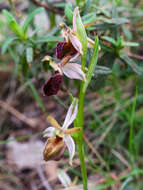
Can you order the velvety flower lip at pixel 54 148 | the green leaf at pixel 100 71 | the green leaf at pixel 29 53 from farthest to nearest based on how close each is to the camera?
the green leaf at pixel 29 53
the green leaf at pixel 100 71
the velvety flower lip at pixel 54 148

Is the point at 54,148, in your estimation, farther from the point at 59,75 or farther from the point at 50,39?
the point at 50,39

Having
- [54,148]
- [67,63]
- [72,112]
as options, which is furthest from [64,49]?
[54,148]

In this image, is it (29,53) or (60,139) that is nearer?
(60,139)

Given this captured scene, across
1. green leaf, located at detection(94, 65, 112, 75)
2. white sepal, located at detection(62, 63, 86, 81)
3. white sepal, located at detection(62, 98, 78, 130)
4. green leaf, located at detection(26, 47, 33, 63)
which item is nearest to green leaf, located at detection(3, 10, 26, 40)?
green leaf, located at detection(26, 47, 33, 63)

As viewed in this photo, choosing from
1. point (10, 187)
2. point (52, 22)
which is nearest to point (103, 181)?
point (10, 187)

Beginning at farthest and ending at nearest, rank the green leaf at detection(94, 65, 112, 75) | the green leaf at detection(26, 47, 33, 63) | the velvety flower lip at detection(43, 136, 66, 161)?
1. the green leaf at detection(26, 47, 33, 63)
2. the green leaf at detection(94, 65, 112, 75)
3. the velvety flower lip at detection(43, 136, 66, 161)

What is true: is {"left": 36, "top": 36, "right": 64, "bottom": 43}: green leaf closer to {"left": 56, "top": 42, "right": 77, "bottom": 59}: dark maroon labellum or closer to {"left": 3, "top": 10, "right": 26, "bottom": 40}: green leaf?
{"left": 3, "top": 10, "right": 26, "bottom": 40}: green leaf

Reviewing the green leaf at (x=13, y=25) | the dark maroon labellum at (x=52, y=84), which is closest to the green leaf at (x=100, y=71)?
the dark maroon labellum at (x=52, y=84)

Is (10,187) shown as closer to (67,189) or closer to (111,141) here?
(67,189)

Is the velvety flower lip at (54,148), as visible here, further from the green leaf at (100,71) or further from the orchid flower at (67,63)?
the green leaf at (100,71)
